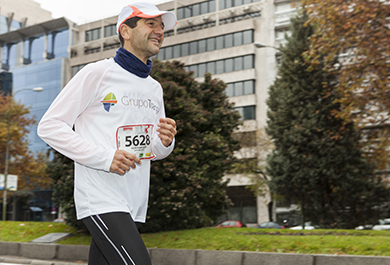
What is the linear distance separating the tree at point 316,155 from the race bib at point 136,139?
21.4 m

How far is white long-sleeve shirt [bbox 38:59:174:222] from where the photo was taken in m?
2.28

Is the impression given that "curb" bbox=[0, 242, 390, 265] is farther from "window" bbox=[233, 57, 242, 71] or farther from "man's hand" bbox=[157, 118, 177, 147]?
"window" bbox=[233, 57, 242, 71]

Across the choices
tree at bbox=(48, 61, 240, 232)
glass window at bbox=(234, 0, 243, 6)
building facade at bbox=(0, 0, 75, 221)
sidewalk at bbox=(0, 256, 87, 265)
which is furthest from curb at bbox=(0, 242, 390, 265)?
building facade at bbox=(0, 0, 75, 221)

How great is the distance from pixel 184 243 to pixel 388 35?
9155 millimetres

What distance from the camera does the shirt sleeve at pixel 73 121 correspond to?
88.0 inches

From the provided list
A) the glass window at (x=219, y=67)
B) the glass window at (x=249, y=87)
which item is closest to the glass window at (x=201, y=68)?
the glass window at (x=219, y=67)

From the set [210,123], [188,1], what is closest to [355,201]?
[210,123]

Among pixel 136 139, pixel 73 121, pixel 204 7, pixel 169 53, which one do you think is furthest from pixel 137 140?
pixel 204 7

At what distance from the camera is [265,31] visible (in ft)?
159

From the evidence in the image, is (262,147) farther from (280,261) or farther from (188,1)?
(280,261)

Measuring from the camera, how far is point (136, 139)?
242cm

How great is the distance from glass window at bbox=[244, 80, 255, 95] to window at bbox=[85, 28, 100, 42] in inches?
923

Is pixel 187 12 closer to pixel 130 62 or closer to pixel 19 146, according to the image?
pixel 19 146

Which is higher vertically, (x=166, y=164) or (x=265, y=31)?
(x=265, y=31)
